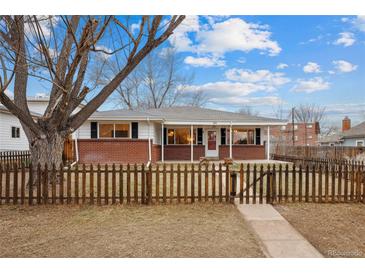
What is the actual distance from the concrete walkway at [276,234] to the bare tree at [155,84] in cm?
2970

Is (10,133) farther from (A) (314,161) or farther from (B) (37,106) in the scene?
(A) (314,161)

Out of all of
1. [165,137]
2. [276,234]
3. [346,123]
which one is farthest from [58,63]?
[346,123]

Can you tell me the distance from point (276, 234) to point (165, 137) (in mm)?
14188

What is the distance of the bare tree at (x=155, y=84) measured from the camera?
3306cm

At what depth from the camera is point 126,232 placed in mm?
4293

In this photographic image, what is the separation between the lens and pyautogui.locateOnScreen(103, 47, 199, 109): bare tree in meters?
33.1

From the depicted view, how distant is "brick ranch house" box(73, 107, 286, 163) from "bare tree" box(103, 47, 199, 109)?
589 inches

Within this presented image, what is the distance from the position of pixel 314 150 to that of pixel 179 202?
16.4 meters

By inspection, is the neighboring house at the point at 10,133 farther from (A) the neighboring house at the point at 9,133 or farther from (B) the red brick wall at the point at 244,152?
(B) the red brick wall at the point at 244,152

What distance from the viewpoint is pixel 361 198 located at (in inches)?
252

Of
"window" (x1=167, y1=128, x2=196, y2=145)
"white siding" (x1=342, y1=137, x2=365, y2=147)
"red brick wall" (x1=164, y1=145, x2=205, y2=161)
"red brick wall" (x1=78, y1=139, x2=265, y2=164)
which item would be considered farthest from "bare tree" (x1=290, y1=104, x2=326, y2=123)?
"red brick wall" (x1=78, y1=139, x2=265, y2=164)
